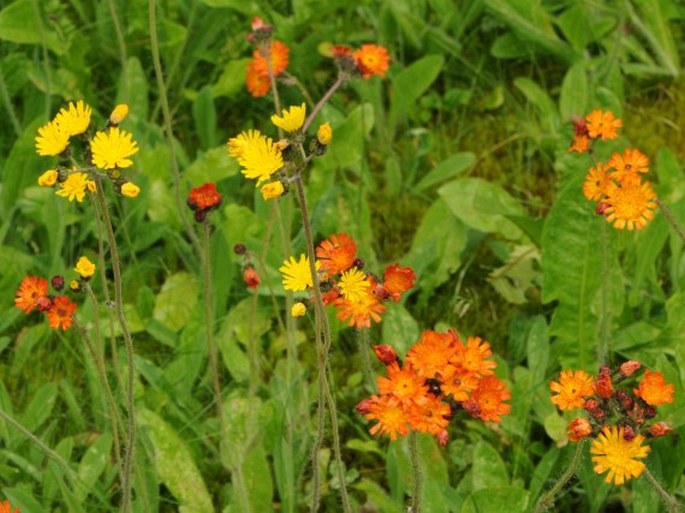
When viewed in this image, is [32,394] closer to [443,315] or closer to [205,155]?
[205,155]

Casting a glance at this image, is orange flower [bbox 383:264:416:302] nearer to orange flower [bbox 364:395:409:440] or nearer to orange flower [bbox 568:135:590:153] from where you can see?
orange flower [bbox 364:395:409:440]

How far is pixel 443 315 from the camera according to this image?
10.4 ft

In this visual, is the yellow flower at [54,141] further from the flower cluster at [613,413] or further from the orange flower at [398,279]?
the flower cluster at [613,413]

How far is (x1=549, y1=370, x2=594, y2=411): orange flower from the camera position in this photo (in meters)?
1.94

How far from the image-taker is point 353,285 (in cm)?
184

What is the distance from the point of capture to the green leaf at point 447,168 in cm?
344

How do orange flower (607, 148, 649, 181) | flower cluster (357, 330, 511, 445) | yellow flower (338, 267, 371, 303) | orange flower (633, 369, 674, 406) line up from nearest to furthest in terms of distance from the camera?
flower cluster (357, 330, 511, 445), yellow flower (338, 267, 371, 303), orange flower (633, 369, 674, 406), orange flower (607, 148, 649, 181)

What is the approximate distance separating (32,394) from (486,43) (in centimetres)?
210

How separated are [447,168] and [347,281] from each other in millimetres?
1684

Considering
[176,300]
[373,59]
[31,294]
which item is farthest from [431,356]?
[373,59]

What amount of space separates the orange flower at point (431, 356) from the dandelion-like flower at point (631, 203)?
0.64m

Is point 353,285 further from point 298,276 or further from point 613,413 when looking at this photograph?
point 613,413

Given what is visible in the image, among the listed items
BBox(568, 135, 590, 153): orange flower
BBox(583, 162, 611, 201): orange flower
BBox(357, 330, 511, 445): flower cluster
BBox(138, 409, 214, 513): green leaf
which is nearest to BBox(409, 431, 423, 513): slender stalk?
BBox(357, 330, 511, 445): flower cluster

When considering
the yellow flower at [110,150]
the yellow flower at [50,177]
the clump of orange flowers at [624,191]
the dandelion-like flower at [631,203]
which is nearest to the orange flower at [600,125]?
the clump of orange flowers at [624,191]
